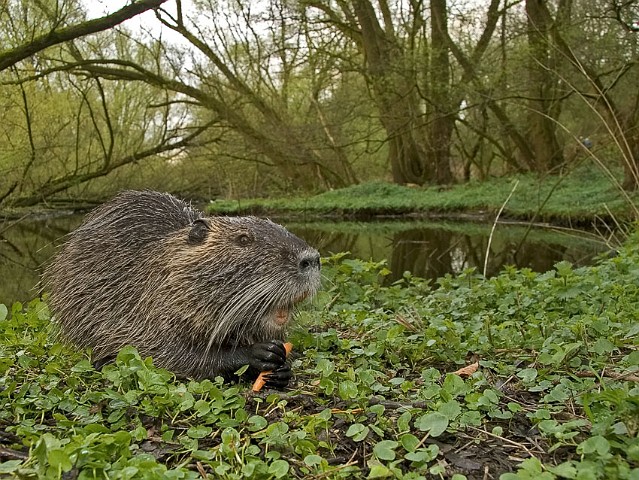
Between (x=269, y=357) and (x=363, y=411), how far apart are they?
445 millimetres

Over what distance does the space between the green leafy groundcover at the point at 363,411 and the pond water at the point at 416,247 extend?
7.26ft

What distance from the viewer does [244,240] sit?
95.8 inches

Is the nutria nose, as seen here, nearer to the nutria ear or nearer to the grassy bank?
the nutria ear

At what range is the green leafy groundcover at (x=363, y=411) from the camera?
153 centimetres

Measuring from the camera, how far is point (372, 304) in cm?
412

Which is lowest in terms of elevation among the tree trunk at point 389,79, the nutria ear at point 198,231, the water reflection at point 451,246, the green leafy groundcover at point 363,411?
the water reflection at point 451,246

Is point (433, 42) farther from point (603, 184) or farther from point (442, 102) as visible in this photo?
point (603, 184)

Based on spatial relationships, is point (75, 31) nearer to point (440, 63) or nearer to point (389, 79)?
point (389, 79)

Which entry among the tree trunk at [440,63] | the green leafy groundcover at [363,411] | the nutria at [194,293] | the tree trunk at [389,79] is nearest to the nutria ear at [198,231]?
the nutria at [194,293]

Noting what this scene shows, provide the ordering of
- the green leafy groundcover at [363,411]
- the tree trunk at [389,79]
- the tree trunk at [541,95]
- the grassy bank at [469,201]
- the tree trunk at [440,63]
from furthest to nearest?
the tree trunk at [389,79] < the tree trunk at [440,63] < the tree trunk at [541,95] < the grassy bank at [469,201] < the green leafy groundcover at [363,411]

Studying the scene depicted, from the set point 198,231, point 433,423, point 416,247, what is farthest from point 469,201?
point 433,423

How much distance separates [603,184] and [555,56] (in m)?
2.62

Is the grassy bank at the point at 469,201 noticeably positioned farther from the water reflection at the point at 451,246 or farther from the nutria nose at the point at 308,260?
the nutria nose at the point at 308,260

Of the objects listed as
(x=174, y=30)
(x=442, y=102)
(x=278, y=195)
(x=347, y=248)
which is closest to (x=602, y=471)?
(x=347, y=248)
